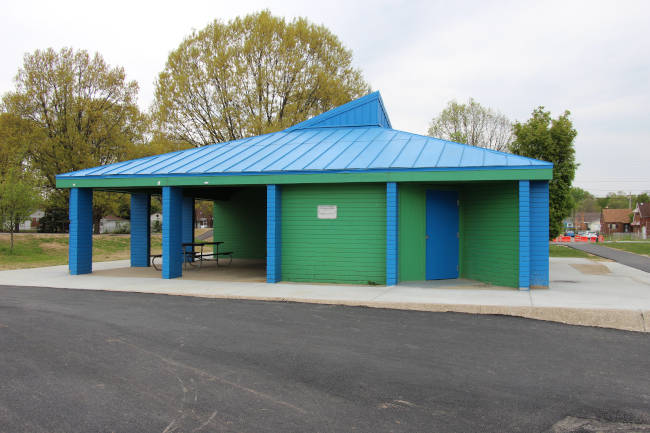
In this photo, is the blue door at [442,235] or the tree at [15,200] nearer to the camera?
the blue door at [442,235]

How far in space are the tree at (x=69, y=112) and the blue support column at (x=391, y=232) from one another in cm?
2425

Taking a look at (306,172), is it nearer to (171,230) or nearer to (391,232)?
(391,232)

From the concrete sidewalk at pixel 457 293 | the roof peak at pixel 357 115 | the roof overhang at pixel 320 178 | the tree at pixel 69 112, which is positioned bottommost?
the concrete sidewalk at pixel 457 293

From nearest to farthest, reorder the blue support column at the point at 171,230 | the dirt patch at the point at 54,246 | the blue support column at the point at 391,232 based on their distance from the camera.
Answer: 1. the blue support column at the point at 391,232
2. the blue support column at the point at 171,230
3. the dirt patch at the point at 54,246

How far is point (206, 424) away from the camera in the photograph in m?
3.68

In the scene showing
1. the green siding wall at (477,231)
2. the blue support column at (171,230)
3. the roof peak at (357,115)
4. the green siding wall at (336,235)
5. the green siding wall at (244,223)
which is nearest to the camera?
the green siding wall at (477,231)

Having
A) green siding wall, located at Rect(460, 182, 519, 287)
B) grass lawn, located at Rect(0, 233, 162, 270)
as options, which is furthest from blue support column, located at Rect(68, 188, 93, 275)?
green siding wall, located at Rect(460, 182, 519, 287)

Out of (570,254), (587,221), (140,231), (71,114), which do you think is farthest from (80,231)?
(587,221)

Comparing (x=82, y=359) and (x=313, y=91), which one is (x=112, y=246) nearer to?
(x=313, y=91)

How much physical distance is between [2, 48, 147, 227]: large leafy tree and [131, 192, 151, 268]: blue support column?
1563 centimetres

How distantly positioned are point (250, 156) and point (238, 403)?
992 cm

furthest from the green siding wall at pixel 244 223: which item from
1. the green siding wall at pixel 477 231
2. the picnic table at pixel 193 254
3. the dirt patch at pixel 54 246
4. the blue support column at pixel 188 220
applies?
the dirt patch at pixel 54 246

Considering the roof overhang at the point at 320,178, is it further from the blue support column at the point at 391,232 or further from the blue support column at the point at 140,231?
the blue support column at the point at 140,231

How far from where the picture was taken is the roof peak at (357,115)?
16359mm
